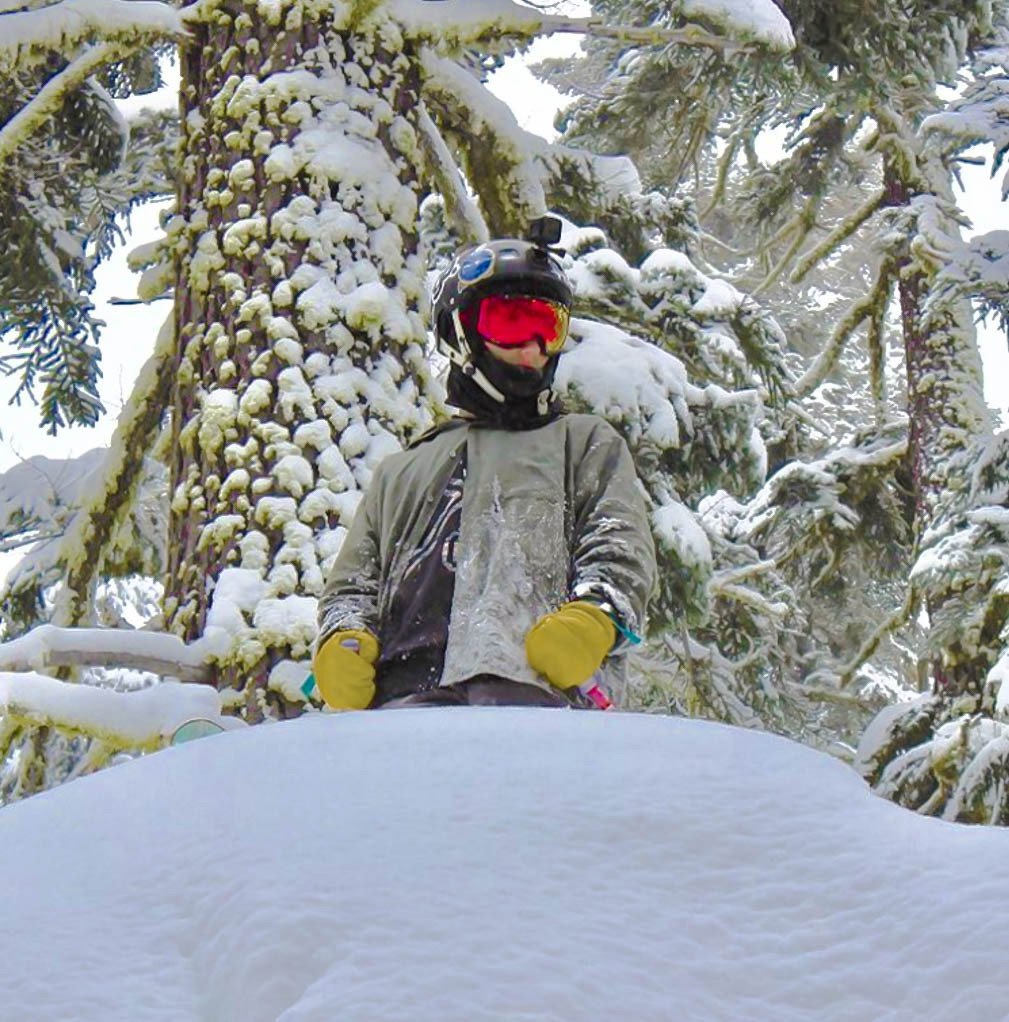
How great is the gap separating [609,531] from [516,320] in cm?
57

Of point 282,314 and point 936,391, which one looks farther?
point 936,391

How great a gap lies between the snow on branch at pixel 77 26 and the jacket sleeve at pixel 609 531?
232cm

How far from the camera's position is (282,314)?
4164mm

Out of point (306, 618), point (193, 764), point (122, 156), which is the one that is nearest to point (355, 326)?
point (306, 618)

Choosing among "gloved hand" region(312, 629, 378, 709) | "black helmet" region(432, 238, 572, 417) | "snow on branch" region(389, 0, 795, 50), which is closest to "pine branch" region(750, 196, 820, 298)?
"snow on branch" region(389, 0, 795, 50)

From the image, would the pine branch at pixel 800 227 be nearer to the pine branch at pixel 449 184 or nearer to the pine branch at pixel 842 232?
the pine branch at pixel 842 232

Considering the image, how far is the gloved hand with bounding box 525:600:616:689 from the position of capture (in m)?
2.86

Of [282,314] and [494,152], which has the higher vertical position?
[494,152]

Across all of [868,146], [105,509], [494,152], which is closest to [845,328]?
[868,146]

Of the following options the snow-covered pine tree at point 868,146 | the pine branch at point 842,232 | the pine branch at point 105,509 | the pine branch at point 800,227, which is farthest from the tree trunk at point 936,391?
the pine branch at point 105,509

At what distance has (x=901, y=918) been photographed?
43.9 inches

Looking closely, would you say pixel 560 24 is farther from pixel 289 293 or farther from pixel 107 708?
pixel 107 708

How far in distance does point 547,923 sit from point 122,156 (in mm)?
5026

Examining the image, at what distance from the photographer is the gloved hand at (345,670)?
303cm
